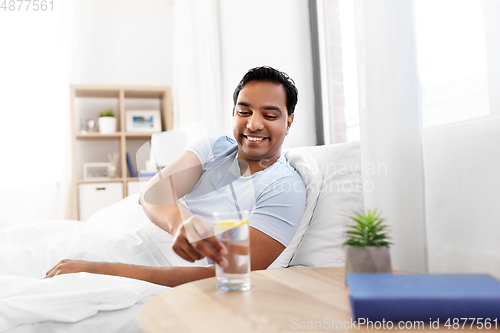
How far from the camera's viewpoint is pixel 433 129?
39.0 inches

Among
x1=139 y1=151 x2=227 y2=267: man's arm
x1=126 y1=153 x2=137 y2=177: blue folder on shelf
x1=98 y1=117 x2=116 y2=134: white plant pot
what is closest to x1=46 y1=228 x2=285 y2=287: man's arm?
x1=139 y1=151 x2=227 y2=267: man's arm

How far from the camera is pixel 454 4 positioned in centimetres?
96

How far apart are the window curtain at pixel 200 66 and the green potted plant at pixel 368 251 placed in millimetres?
2199

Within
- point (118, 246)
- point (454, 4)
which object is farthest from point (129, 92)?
point (454, 4)

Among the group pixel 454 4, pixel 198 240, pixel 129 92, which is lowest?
pixel 198 240

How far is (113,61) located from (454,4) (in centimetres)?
321

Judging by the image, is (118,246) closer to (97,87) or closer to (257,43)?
(257,43)

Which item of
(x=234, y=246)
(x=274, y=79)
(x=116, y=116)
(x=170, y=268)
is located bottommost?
(x=170, y=268)

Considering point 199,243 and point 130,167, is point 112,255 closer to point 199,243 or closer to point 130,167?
point 199,243

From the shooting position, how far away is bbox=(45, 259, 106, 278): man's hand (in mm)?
1076

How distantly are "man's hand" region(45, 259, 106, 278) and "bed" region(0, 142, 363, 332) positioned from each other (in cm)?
7

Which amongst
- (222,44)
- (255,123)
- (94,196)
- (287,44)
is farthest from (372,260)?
(94,196)

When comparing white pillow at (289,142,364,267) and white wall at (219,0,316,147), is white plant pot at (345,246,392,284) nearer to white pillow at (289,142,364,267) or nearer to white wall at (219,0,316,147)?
white pillow at (289,142,364,267)

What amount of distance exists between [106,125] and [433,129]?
290cm
